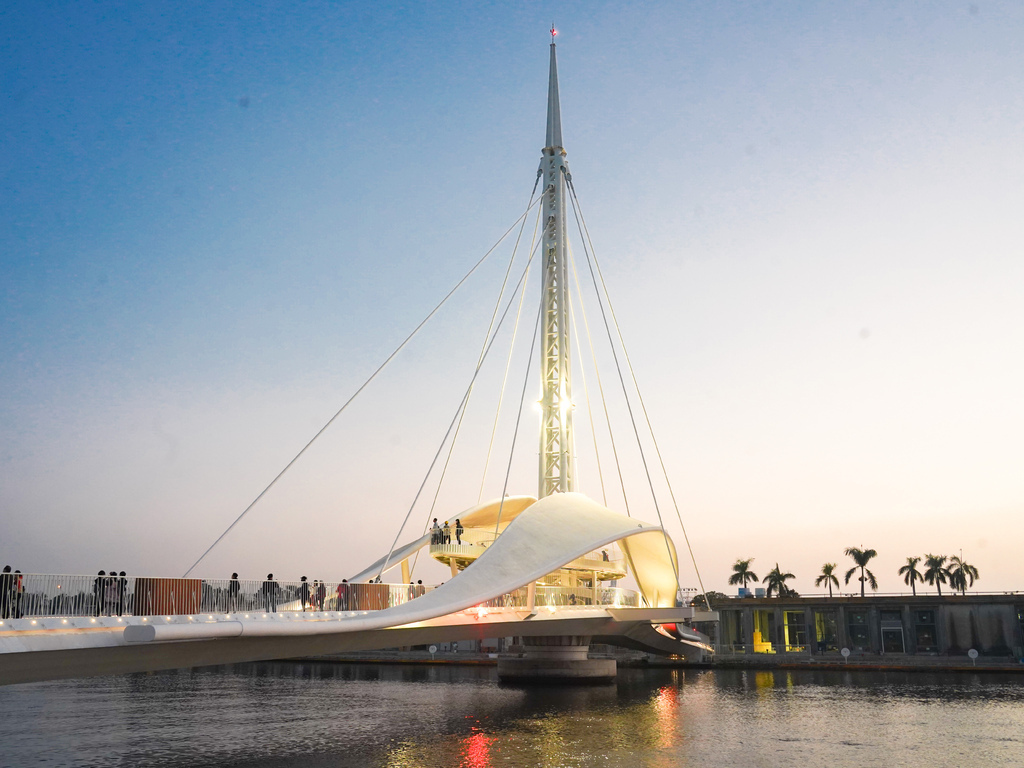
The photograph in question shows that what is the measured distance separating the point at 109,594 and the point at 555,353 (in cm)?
2395

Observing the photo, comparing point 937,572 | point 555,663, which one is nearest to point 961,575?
point 937,572

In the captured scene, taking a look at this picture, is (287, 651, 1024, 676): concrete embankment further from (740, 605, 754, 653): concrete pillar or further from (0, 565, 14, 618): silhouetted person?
(0, 565, 14, 618): silhouetted person

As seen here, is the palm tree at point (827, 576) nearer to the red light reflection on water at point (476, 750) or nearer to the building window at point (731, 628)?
the building window at point (731, 628)

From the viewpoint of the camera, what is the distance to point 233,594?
1950 centimetres

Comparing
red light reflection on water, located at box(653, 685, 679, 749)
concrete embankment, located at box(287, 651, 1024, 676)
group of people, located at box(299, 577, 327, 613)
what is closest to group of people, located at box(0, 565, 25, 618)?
group of people, located at box(299, 577, 327, 613)

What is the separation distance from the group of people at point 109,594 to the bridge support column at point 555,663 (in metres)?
25.8

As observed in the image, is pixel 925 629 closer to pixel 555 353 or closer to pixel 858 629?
pixel 858 629

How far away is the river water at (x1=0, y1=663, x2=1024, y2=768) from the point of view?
775 inches

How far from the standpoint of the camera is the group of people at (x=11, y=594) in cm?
1480

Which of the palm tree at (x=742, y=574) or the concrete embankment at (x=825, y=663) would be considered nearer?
the concrete embankment at (x=825, y=663)

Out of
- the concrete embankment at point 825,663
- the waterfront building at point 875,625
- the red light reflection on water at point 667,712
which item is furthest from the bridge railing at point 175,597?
the waterfront building at point 875,625

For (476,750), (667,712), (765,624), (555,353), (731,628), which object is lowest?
(731,628)

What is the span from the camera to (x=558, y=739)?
73.6 feet

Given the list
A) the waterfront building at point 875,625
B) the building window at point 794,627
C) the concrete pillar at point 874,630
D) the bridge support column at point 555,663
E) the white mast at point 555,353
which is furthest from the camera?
the building window at point 794,627
